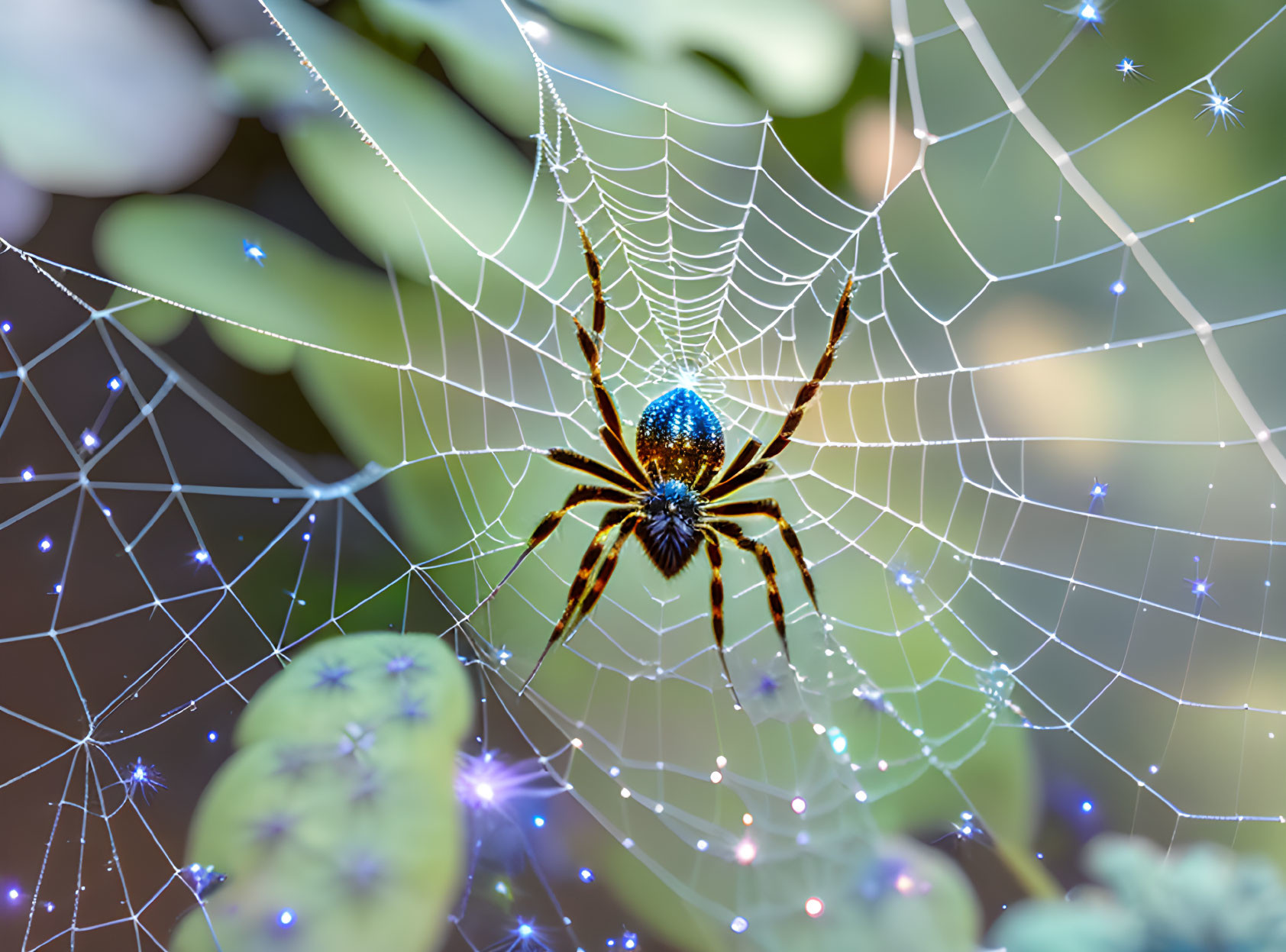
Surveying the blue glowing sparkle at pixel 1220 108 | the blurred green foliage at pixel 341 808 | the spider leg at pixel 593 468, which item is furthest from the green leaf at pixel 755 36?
the blurred green foliage at pixel 341 808

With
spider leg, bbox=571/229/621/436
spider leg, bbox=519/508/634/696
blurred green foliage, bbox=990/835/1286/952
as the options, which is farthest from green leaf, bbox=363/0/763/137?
blurred green foliage, bbox=990/835/1286/952

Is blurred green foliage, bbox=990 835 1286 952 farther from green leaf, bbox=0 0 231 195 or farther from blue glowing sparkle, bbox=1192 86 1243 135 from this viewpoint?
green leaf, bbox=0 0 231 195

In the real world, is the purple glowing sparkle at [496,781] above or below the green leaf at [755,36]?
below

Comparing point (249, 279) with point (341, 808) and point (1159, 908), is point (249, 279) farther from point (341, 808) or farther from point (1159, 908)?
point (1159, 908)

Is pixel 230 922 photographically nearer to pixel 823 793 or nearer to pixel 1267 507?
pixel 823 793

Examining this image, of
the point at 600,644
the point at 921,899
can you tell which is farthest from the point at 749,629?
the point at 921,899

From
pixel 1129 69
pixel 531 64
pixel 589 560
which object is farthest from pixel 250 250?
pixel 1129 69

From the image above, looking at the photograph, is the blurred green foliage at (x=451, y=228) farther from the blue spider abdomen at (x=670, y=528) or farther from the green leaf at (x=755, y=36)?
the blue spider abdomen at (x=670, y=528)
